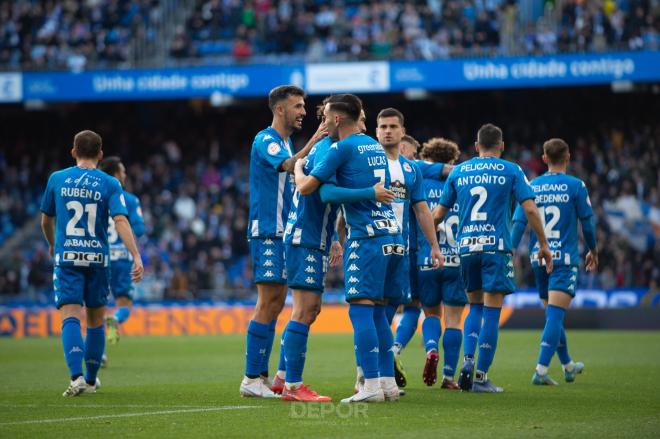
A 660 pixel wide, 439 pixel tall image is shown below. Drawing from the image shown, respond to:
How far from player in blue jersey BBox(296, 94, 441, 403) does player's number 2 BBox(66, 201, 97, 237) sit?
2406 millimetres

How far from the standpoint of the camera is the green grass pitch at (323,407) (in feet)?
24.1

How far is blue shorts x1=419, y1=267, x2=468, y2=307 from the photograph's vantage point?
36.4ft

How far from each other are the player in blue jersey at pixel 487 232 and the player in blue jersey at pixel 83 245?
10.3ft

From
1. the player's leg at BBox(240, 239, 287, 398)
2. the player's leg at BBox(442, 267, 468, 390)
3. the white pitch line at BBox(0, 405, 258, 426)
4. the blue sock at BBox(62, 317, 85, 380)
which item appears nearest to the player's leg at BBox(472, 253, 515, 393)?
the player's leg at BBox(442, 267, 468, 390)

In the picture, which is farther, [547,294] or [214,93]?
[214,93]

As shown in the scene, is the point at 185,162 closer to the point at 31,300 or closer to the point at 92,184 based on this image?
the point at 31,300

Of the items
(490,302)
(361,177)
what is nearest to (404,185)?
(361,177)

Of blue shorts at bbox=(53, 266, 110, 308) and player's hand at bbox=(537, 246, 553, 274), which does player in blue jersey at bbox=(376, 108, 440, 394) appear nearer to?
player's hand at bbox=(537, 246, 553, 274)

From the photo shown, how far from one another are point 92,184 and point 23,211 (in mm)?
24532

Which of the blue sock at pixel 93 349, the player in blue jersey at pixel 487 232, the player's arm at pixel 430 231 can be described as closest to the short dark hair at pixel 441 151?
the player in blue jersey at pixel 487 232

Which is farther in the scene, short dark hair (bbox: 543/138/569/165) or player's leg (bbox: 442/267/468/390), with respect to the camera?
short dark hair (bbox: 543/138/569/165)

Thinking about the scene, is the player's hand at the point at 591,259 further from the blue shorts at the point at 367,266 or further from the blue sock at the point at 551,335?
the blue shorts at the point at 367,266

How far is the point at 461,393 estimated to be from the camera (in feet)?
33.1

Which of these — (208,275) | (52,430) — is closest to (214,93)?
(208,275)
